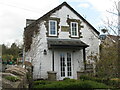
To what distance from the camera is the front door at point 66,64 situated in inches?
666

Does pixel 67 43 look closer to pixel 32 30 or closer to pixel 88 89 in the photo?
pixel 32 30

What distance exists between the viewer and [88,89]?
905 centimetres

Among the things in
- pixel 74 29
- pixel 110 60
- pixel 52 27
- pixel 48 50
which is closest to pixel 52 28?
pixel 52 27

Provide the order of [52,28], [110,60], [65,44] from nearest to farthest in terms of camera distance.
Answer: [110,60] < [65,44] < [52,28]

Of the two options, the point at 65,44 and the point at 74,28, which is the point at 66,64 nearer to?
the point at 65,44

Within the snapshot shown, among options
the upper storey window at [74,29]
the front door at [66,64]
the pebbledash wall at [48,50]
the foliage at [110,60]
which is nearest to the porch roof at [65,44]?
the pebbledash wall at [48,50]

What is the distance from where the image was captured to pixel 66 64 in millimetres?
17078

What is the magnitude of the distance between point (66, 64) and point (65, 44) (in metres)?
2.03

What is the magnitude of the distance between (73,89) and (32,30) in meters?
9.17

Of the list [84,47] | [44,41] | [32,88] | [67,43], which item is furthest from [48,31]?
[32,88]

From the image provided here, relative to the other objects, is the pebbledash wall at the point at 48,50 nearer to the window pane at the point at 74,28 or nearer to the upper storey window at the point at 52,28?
the upper storey window at the point at 52,28

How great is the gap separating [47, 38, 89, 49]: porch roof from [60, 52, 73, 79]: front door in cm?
97

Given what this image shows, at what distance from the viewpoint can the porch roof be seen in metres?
15.9

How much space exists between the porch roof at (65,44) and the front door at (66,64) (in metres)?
0.97
